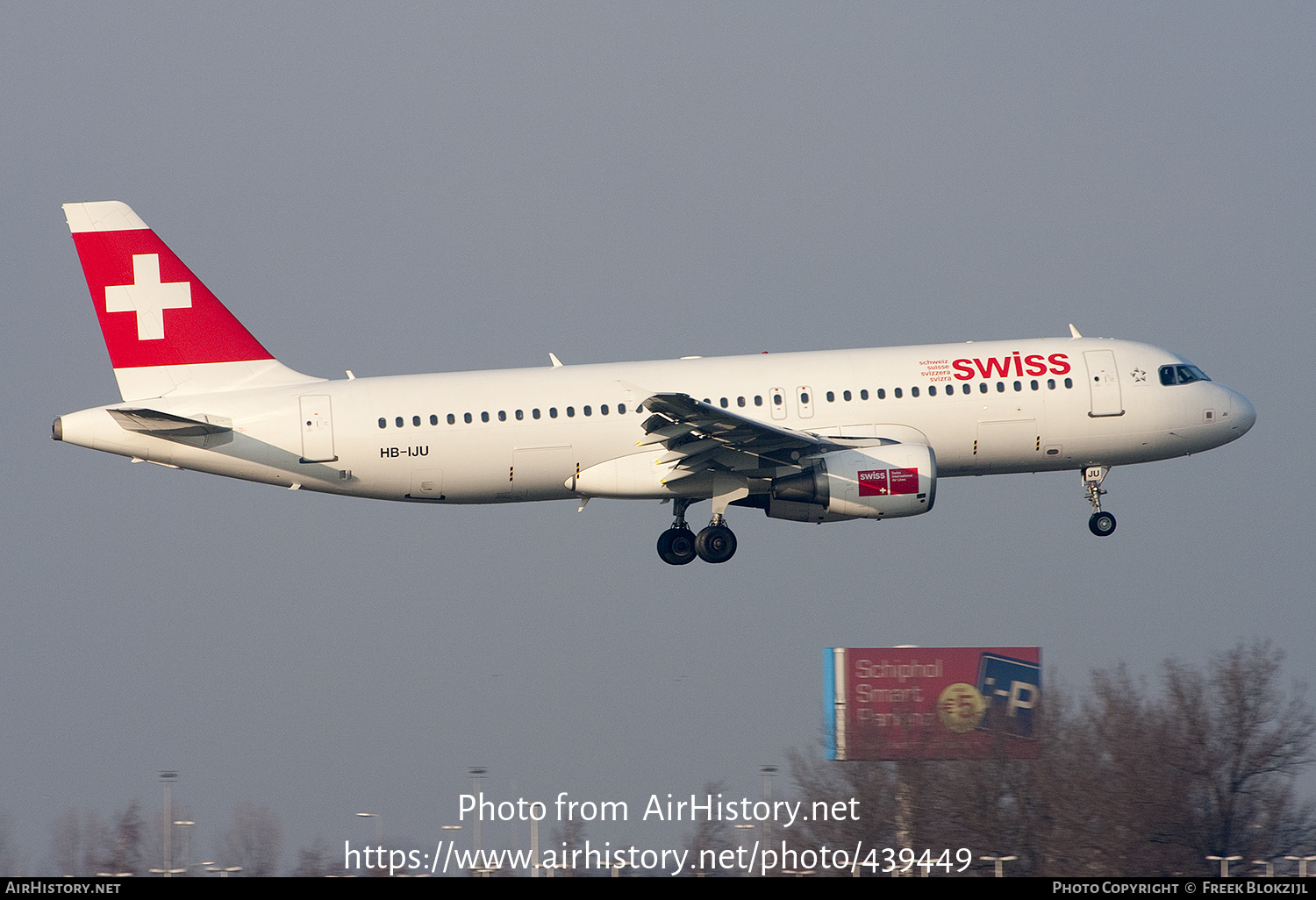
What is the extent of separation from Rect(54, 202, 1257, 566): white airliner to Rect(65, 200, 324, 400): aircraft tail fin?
0.07m

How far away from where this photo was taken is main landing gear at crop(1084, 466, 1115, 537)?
134 ft

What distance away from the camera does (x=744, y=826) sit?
37562 millimetres

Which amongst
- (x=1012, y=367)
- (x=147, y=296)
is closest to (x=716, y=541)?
(x=1012, y=367)

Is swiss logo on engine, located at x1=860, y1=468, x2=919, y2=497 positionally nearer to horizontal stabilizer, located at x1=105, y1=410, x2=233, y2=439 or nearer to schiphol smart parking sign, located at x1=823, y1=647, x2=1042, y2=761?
horizontal stabilizer, located at x1=105, y1=410, x2=233, y2=439

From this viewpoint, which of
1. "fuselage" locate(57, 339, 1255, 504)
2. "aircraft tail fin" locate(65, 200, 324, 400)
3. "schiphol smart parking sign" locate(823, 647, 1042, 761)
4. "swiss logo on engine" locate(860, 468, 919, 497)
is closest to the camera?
"swiss logo on engine" locate(860, 468, 919, 497)

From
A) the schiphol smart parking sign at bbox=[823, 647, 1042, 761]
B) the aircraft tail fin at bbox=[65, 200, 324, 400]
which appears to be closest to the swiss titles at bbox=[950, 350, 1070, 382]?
the aircraft tail fin at bbox=[65, 200, 324, 400]

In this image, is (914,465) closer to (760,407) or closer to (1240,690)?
(760,407)

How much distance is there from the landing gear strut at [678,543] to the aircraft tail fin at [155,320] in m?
10.0

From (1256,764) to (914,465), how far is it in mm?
17787

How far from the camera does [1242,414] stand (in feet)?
136

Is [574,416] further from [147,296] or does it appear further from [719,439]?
[147,296]

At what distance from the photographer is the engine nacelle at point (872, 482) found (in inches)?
1465

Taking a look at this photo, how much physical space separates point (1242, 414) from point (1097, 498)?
4484 mm
